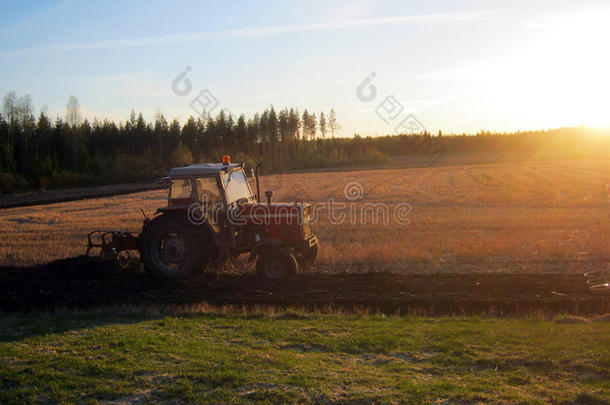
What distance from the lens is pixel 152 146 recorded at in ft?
251

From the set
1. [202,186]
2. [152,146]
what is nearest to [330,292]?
[202,186]

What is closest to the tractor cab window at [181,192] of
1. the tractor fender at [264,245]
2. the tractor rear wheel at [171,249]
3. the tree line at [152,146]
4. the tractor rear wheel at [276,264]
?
the tractor rear wheel at [171,249]

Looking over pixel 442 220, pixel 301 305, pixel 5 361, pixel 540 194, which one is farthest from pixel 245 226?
pixel 540 194

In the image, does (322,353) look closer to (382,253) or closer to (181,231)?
(181,231)

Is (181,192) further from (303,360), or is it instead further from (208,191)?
(303,360)

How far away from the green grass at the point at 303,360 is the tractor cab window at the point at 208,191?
328 centimetres

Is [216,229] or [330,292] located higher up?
[216,229]

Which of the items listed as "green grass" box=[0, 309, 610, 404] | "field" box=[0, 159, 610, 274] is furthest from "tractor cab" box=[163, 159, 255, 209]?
"green grass" box=[0, 309, 610, 404]

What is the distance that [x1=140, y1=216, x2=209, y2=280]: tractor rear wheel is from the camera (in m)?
10.5

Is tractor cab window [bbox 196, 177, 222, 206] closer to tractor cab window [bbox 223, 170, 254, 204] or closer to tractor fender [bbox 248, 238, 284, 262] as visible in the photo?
tractor cab window [bbox 223, 170, 254, 204]

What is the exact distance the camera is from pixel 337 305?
8.76 metres

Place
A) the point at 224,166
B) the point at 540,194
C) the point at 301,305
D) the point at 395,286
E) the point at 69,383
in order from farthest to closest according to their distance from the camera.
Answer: the point at 540,194, the point at 224,166, the point at 395,286, the point at 301,305, the point at 69,383

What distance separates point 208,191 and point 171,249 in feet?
5.14

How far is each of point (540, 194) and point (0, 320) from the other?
29.7 m
